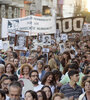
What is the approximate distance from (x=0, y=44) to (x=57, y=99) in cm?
924

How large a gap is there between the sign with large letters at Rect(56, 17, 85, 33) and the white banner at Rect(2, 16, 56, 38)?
893 mm

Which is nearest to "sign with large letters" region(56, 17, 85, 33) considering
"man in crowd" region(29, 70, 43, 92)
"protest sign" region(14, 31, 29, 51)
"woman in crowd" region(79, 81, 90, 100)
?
"protest sign" region(14, 31, 29, 51)

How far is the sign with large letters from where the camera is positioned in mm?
19172

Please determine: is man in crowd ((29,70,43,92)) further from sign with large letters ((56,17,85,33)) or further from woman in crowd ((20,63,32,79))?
sign with large letters ((56,17,85,33))

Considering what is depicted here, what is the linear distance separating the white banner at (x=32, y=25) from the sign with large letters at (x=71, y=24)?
893mm

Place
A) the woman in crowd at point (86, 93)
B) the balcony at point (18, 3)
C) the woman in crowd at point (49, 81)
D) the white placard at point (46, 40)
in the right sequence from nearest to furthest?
the woman in crowd at point (86, 93) < the woman in crowd at point (49, 81) < the white placard at point (46, 40) < the balcony at point (18, 3)

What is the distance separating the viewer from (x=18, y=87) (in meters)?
6.23

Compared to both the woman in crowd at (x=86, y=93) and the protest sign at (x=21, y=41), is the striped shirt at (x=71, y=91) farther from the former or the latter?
the protest sign at (x=21, y=41)

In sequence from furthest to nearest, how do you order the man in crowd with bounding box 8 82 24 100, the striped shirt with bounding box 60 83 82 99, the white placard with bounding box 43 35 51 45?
the white placard with bounding box 43 35 51 45 → the striped shirt with bounding box 60 83 82 99 → the man in crowd with bounding box 8 82 24 100

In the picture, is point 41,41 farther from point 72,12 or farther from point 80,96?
point 72,12

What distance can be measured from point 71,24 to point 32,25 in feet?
7.65

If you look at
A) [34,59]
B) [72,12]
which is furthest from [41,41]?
[72,12]

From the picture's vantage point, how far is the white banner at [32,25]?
1816 cm

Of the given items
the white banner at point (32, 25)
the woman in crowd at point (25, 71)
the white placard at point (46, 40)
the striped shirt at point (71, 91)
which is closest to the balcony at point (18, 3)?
the white banner at point (32, 25)
